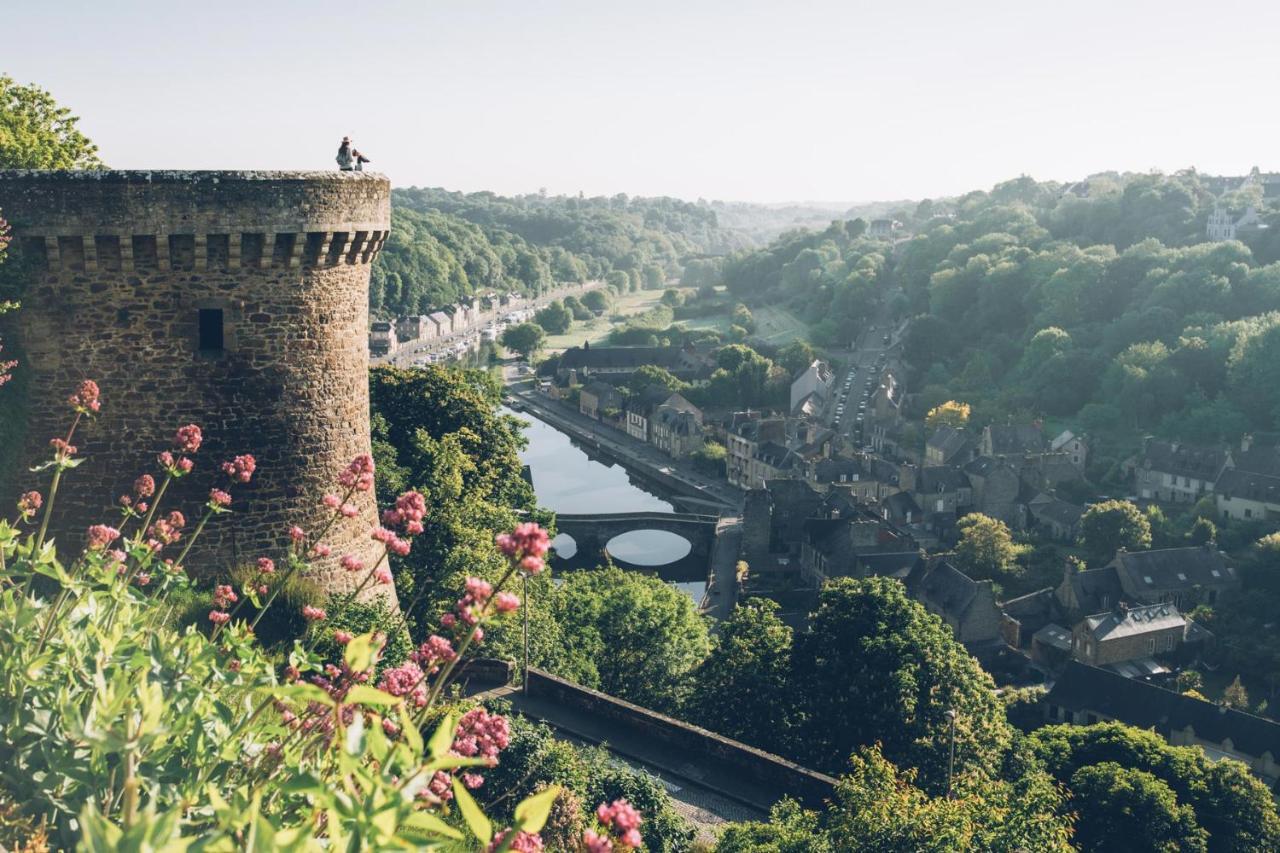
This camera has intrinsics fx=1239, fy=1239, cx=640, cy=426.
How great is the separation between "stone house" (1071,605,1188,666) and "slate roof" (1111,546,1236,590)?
4205mm

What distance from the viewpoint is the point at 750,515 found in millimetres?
55812

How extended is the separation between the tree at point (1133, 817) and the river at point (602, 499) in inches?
997

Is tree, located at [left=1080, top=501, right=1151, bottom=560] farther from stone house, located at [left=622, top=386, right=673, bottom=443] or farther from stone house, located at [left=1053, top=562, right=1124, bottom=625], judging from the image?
stone house, located at [left=622, top=386, right=673, bottom=443]

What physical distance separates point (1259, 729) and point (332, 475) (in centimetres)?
2900

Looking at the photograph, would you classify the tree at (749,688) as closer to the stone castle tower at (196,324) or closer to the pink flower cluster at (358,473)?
the stone castle tower at (196,324)

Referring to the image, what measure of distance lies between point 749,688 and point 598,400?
71047 mm

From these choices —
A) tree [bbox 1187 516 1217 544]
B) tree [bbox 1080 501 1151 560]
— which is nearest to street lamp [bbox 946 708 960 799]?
tree [bbox 1080 501 1151 560]

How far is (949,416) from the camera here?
79375 mm

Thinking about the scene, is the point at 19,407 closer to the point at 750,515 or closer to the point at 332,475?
the point at 332,475

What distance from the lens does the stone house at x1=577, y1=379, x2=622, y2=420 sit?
95.1m

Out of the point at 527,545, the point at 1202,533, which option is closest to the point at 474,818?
the point at 527,545

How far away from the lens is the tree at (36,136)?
16453 millimetres

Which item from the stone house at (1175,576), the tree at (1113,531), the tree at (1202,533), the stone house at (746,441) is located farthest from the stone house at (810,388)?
the stone house at (1175,576)

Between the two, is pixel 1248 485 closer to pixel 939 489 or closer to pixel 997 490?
pixel 997 490
